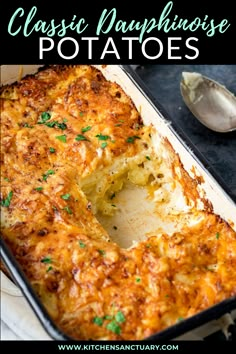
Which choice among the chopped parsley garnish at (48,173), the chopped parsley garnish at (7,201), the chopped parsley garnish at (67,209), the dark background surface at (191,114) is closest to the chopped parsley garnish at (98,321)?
the chopped parsley garnish at (67,209)

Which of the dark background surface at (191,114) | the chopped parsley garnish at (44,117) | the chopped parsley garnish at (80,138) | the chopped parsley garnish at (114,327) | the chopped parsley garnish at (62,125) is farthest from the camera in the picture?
the dark background surface at (191,114)

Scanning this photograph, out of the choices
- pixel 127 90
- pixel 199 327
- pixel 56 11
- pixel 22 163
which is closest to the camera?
pixel 199 327

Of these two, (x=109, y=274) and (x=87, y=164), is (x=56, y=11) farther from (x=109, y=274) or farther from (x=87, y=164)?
(x=109, y=274)

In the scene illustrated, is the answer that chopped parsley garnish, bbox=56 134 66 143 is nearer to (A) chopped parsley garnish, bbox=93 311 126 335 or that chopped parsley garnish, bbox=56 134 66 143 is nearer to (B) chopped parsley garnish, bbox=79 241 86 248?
(B) chopped parsley garnish, bbox=79 241 86 248

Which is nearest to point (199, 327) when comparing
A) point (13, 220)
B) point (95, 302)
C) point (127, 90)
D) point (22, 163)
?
point (95, 302)

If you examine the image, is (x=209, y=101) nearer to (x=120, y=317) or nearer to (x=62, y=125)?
(x=62, y=125)

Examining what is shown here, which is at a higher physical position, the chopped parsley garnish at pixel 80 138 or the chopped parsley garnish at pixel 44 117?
the chopped parsley garnish at pixel 80 138

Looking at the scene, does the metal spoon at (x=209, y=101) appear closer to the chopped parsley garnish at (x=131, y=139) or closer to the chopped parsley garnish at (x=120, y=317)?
the chopped parsley garnish at (x=131, y=139)

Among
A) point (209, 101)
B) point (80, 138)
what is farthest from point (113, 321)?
point (209, 101)
